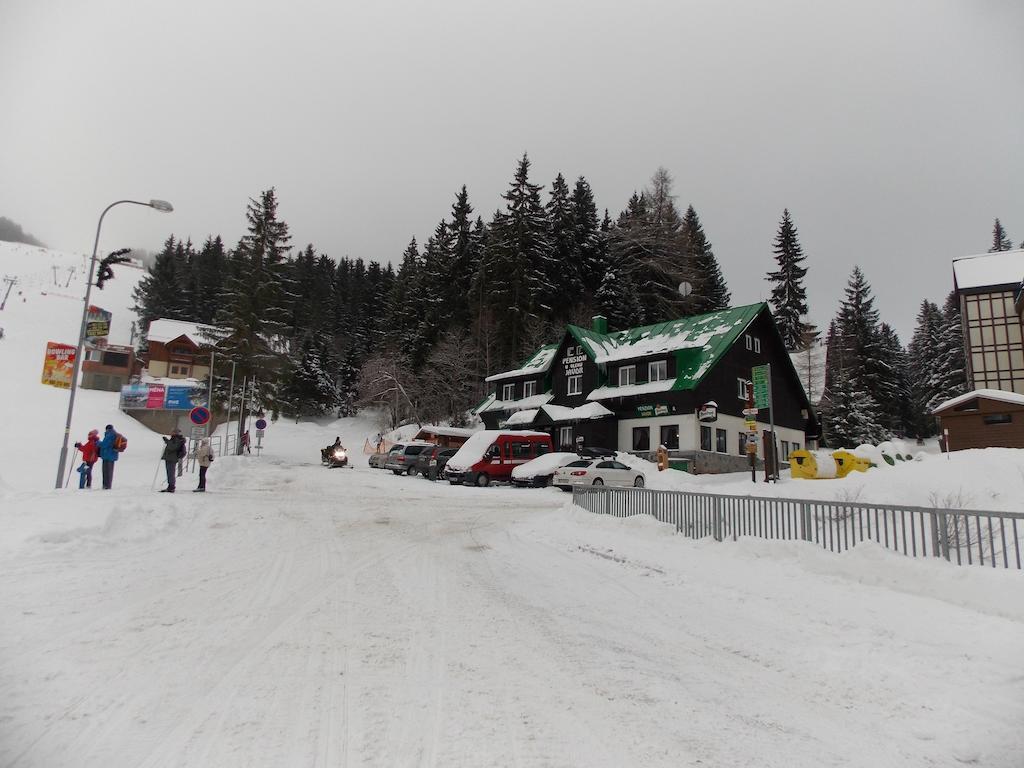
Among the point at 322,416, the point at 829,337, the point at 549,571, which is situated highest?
the point at 829,337

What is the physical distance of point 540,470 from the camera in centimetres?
2745

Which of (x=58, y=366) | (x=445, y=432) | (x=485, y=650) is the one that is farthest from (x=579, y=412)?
(x=58, y=366)

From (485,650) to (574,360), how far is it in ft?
120

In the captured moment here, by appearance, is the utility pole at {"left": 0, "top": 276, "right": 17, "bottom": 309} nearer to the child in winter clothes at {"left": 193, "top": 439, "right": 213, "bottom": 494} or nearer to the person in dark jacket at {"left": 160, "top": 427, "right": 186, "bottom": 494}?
the child in winter clothes at {"left": 193, "top": 439, "right": 213, "bottom": 494}

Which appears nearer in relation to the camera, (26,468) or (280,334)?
(26,468)

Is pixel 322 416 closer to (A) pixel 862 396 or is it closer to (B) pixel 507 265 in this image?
(B) pixel 507 265

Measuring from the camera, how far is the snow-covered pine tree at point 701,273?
57.4m

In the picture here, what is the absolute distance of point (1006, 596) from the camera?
627cm

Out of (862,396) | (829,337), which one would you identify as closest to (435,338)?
(862,396)

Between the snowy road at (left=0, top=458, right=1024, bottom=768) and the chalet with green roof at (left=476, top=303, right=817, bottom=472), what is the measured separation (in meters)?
23.9

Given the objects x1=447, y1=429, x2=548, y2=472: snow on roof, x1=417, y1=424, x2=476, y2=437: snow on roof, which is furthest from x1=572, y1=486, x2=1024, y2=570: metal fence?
x1=417, y1=424, x2=476, y2=437: snow on roof

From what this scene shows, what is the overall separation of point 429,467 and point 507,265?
27.4 metres

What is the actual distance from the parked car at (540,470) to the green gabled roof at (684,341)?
10524mm

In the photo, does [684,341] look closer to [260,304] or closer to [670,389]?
[670,389]
